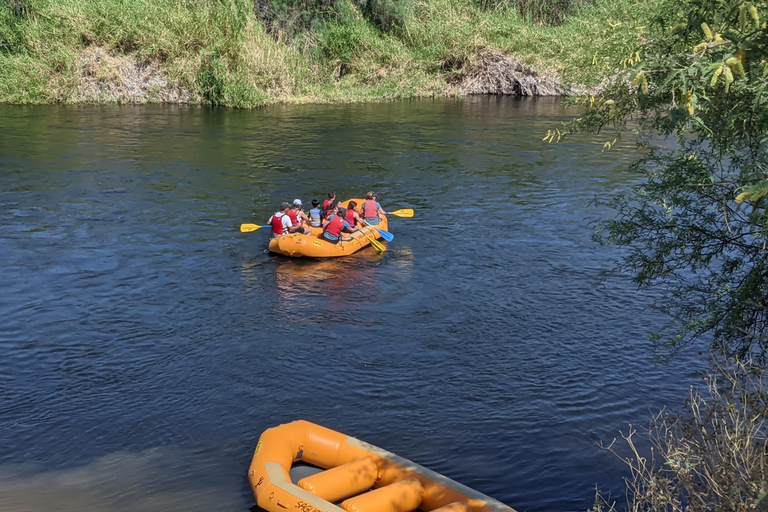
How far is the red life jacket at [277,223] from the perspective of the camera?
15203 mm

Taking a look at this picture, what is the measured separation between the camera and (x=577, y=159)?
23688 mm

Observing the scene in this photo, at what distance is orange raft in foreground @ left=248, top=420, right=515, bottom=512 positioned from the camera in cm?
687

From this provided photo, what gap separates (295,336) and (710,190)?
6.18 m

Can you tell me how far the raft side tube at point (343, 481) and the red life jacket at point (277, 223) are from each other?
823 centimetres

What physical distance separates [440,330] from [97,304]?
545 cm

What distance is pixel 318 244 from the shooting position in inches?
576

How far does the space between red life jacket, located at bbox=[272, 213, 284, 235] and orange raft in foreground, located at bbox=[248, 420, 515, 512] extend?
7603mm

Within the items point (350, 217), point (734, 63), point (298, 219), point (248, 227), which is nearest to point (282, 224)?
point (298, 219)

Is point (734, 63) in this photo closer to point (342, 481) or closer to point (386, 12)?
point (342, 481)

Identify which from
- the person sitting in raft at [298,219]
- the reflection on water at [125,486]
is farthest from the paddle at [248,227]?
the reflection on water at [125,486]

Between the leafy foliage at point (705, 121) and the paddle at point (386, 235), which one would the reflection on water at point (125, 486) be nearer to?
the leafy foliage at point (705, 121)

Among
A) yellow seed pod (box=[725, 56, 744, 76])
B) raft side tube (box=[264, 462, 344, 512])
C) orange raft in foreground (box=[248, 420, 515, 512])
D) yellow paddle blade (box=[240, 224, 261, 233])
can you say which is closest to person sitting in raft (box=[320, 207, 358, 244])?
yellow paddle blade (box=[240, 224, 261, 233])

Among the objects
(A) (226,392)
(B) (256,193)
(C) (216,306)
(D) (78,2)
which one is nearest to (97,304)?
(C) (216,306)

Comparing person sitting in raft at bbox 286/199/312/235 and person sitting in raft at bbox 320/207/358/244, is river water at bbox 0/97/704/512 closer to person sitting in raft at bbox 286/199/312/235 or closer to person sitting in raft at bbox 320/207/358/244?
person sitting in raft at bbox 320/207/358/244
